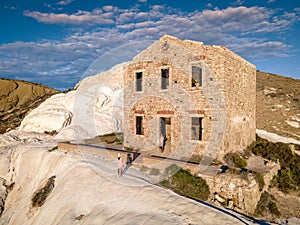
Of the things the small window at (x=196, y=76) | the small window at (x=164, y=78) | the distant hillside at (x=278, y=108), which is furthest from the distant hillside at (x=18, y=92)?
the small window at (x=196, y=76)

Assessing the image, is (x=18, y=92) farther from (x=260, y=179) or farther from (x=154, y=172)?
(x=260, y=179)

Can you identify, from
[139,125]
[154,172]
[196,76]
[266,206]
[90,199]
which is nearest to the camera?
[90,199]

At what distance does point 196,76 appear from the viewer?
613 inches

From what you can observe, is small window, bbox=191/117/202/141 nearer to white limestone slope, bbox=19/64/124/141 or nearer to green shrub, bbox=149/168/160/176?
green shrub, bbox=149/168/160/176

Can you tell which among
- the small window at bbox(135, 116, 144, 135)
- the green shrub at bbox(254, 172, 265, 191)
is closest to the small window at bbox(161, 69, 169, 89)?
the small window at bbox(135, 116, 144, 135)

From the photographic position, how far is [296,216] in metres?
11.8

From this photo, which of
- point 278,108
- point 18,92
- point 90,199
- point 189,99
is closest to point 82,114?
point 189,99

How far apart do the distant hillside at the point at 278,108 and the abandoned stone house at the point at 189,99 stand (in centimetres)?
937

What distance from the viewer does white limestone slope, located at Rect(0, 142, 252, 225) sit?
8.91m

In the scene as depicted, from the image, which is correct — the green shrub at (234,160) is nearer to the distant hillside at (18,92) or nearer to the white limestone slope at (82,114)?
the white limestone slope at (82,114)

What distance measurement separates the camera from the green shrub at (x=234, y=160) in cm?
1399

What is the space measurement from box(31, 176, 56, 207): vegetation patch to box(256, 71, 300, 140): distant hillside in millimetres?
21201

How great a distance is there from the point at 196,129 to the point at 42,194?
9.56m

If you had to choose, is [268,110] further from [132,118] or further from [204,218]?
[204,218]
